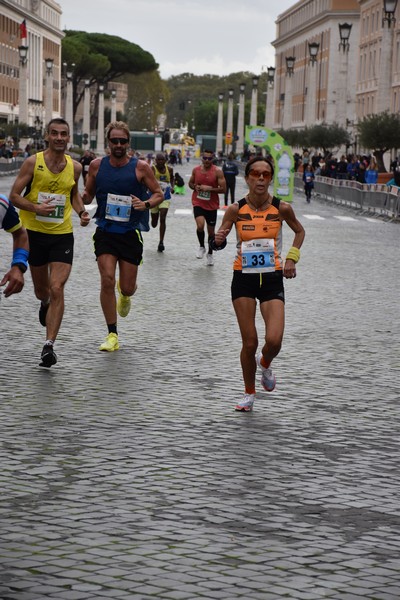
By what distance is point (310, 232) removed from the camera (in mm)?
29359

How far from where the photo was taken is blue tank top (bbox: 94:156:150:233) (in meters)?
11.2

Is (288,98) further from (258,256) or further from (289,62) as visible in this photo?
(258,256)

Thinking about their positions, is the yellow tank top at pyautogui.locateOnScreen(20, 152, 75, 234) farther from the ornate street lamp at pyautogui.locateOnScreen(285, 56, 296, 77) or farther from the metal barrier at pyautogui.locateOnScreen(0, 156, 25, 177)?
the ornate street lamp at pyautogui.locateOnScreen(285, 56, 296, 77)

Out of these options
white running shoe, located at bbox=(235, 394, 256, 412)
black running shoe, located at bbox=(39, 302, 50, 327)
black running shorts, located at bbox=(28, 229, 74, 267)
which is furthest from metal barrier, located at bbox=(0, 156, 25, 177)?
white running shoe, located at bbox=(235, 394, 256, 412)

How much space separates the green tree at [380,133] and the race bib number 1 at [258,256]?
4310 centimetres

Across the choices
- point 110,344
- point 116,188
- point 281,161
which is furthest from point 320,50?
point 110,344

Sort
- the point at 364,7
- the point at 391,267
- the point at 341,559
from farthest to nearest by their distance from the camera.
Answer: the point at 364,7
the point at 391,267
the point at 341,559

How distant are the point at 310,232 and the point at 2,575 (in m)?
24.7

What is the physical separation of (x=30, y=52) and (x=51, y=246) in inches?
5206

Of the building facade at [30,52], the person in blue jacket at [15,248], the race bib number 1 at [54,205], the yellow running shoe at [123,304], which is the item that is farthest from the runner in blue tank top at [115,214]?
the building facade at [30,52]

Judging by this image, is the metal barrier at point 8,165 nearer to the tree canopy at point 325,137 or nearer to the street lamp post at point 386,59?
the tree canopy at point 325,137

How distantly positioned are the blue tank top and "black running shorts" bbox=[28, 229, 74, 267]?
660mm

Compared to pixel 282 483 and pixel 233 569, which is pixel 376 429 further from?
pixel 233 569

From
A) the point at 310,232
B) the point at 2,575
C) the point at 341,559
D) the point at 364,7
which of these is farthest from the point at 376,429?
the point at 364,7
